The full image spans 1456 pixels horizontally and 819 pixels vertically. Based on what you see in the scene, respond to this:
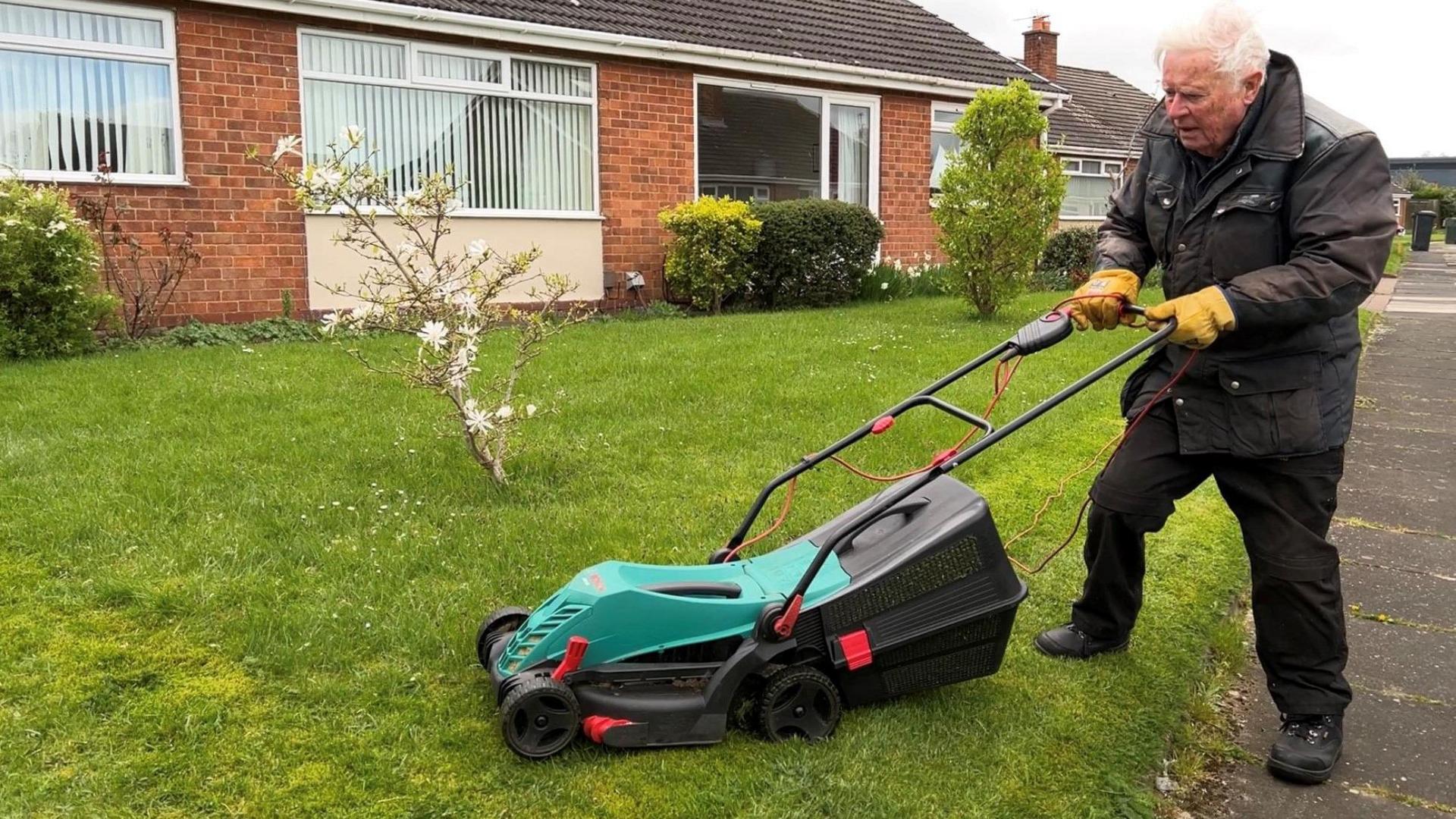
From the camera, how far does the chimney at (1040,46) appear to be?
25172 mm

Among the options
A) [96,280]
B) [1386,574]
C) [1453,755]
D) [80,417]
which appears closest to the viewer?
[1453,755]

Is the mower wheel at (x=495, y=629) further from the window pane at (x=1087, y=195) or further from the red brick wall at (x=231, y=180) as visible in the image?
the window pane at (x=1087, y=195)

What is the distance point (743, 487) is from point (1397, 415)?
207 inches

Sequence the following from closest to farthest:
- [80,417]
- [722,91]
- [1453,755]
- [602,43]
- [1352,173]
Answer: [1352,173] → [1453,755] → [80,417] → [602,43] → [722,91]

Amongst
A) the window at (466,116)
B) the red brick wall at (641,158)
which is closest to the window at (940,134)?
the red brick wall at (641,158)

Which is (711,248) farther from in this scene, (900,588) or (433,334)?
(900,588)

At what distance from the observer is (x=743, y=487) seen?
5.00 meters

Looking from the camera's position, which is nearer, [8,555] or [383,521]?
[8,555]

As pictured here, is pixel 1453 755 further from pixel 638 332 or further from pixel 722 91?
pixel 722 91

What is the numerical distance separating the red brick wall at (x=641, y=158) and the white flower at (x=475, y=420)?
7823 millimetres

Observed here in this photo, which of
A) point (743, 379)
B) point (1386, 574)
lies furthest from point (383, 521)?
point (1386, 574)

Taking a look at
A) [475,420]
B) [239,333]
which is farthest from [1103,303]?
[239,333]

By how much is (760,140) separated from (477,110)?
5.78 m

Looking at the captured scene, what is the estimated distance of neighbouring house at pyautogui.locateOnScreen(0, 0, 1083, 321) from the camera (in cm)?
948
